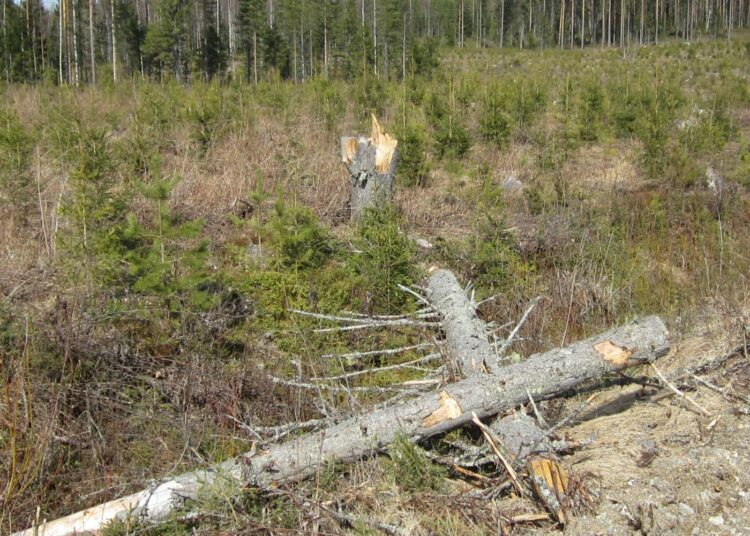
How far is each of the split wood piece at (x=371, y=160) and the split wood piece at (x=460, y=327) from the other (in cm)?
193

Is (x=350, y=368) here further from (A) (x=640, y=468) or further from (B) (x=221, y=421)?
(A) (x=640, y=468)

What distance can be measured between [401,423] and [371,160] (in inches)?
158

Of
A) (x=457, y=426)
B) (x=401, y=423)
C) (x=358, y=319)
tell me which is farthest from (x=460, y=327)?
(x=401, y=423)

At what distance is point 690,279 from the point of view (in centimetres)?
543

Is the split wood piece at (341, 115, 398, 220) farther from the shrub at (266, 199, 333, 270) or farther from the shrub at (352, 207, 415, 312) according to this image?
the shrub at (352, 207, 415, 312)

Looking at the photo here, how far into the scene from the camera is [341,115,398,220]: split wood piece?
646 cm

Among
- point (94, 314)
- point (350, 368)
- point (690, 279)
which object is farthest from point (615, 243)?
point (94, 314)

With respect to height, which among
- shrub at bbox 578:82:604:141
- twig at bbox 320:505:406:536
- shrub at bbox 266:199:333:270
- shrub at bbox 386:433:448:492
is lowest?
twig at bbox 320:505:406:536

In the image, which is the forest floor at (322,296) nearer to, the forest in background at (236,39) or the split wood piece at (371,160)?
the split wood piece at (371,160)

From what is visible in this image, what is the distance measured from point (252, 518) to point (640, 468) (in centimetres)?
158

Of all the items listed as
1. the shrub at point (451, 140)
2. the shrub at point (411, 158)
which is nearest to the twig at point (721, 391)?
the shrub at point (411, 158)

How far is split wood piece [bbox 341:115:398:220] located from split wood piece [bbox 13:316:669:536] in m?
3.57

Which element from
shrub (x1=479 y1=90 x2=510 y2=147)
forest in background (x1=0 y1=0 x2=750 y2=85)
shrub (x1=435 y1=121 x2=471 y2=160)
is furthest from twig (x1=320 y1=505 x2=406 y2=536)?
forest in background (x1=0 y1=0 x2=750 y2=85)

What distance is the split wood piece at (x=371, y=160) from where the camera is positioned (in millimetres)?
6457
